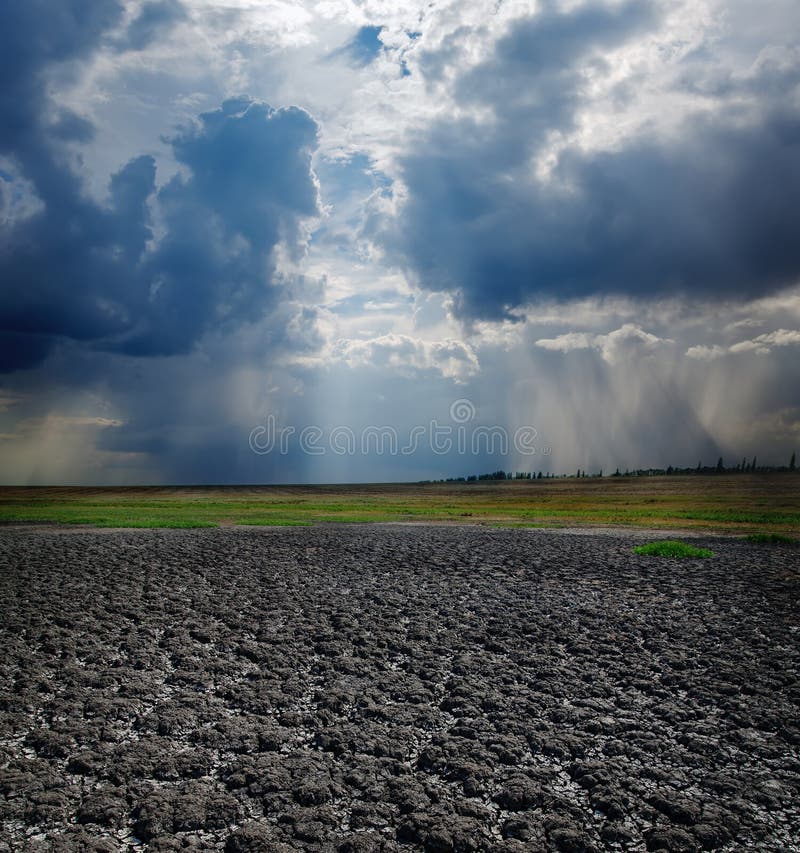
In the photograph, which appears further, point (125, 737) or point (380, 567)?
point (380, 567)

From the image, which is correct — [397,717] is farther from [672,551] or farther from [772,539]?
[772,539]

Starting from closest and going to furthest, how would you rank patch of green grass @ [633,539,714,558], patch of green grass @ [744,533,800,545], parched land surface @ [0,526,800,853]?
1. parched land surface @ [0,526,800,853]
2. patch of green grass @ [633,539,714,558]
3. patch of green grass @ [744,533,800,545]

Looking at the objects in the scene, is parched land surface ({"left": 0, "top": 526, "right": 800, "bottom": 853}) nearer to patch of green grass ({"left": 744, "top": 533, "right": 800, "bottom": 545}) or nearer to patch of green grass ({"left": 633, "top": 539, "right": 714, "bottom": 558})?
patch of green grass ({"left": 633, "top": 539, "right": 714, "bottom": 558})

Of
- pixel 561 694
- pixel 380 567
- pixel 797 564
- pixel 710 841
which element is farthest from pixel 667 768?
pixel 797 564

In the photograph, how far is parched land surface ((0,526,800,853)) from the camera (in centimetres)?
551

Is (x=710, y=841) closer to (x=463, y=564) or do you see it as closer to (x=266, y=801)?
(x=266, y=801)

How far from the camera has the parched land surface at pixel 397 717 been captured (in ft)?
18.1

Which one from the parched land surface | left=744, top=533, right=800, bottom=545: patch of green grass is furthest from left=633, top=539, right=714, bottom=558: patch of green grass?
left=744, top=533, right=800, bottom=545: patch of green grass

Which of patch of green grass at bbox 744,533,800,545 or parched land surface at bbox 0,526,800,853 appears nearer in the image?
parched land surface at bbox 0,526,800,853

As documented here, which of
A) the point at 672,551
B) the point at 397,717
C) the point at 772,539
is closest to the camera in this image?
the point at 397,717

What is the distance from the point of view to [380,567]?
19.6 meters

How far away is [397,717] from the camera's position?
25.1 ft

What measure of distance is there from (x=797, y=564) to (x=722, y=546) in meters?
5.86

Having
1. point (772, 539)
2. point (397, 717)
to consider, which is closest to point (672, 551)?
point (772, 539)
